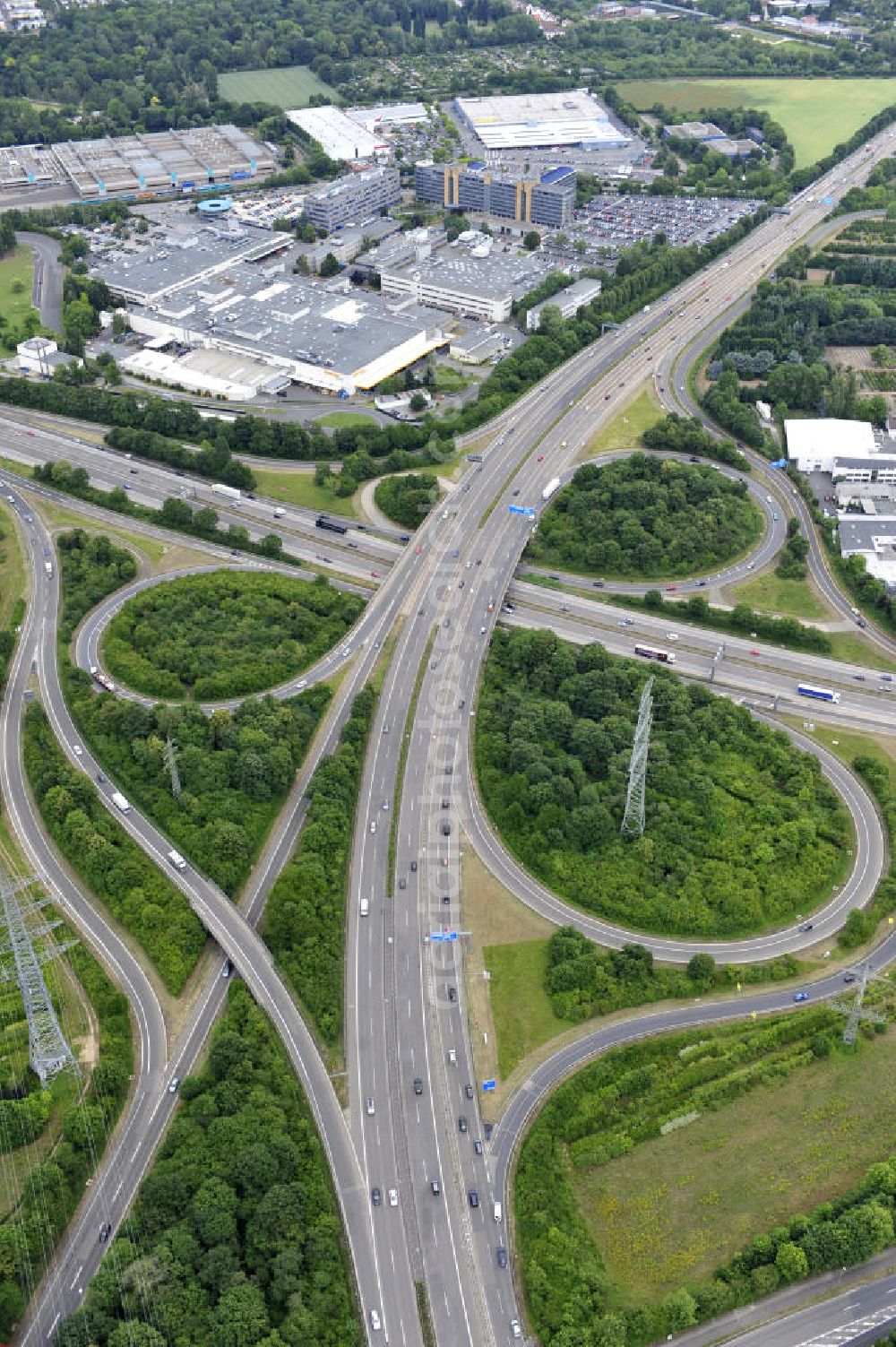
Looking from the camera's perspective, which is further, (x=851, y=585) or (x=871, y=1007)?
(x=851, y=585)

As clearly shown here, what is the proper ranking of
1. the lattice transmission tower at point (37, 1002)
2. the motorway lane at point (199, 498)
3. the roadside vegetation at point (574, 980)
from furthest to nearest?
1. the motorway lane at point (199, 498)
2. the roadside vegetation at point (574, 980)
3. the lattice transmission tower at point (37, 1002)

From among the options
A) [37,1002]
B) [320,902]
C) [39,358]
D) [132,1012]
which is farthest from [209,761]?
[39,358]

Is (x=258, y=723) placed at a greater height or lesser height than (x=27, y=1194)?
greater

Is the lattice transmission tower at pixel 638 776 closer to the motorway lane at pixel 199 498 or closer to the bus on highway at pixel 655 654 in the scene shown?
the bus on highway at pixel 655 654

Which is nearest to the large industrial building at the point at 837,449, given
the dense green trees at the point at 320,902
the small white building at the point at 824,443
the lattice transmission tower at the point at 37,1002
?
the small white building at the point at 824,443

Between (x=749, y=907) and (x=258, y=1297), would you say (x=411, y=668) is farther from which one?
(x=258, y=1297)

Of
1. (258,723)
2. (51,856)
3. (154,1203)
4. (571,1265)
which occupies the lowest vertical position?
(571,1265)

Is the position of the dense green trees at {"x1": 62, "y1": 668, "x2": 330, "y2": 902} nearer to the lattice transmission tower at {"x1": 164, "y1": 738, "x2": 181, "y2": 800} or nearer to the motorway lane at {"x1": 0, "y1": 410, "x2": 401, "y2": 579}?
the lattice transmission tower at {"x1": 164, "y1": 738, "x2": 181, "y2": 800}

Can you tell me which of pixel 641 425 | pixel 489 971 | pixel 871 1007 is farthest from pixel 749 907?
pixel 641 425
